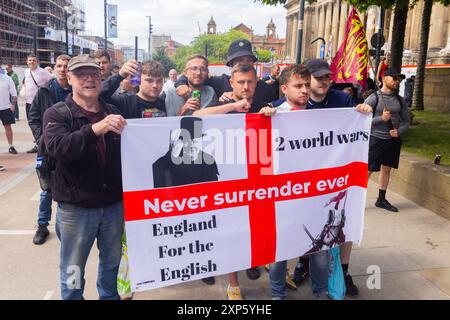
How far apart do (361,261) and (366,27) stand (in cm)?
3865

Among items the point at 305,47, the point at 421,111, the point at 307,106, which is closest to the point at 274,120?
the point at 307,106

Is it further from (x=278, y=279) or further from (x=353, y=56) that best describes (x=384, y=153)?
(x=278, y=279)

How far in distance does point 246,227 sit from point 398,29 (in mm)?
9034

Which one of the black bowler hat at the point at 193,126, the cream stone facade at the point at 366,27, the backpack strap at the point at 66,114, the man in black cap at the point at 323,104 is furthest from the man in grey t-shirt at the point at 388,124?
the cream stone facade at the point at 366,27

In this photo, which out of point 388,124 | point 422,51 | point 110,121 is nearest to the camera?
point 110,121

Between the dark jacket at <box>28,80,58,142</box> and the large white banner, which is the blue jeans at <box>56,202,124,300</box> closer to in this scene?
the large white banner

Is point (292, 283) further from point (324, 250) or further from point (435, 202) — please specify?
point (435, 202)

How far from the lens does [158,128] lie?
9.11ft

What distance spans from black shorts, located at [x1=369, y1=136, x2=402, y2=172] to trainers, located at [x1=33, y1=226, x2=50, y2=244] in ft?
14.1

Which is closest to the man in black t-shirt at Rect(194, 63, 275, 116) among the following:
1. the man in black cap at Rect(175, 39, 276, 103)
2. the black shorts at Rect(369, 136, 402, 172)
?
the man in black cap at Rect(175, 39, 276, 103)

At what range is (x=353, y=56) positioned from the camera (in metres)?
7.04

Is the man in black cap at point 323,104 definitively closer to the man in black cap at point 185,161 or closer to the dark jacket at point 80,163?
the man in black cap at point 185,161

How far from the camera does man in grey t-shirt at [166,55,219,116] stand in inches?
146

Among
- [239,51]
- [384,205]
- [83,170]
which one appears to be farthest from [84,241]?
[384,205]
